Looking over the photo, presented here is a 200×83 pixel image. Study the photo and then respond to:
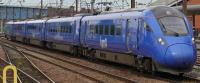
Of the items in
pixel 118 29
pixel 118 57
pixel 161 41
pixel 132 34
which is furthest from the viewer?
pixel 118 57

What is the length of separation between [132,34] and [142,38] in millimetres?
1087

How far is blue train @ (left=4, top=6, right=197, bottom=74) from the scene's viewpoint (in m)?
15.7

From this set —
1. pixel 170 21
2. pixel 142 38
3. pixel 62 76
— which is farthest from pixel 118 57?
pixel 170 21

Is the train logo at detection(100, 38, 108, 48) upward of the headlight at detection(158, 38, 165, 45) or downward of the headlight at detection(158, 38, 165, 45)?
downward

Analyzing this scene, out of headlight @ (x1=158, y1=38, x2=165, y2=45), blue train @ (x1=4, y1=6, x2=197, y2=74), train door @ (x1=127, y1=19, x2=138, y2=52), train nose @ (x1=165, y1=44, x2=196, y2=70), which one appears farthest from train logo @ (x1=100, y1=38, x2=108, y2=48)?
train nose @ (x1=165, y1=44, x2=196, y2=70)

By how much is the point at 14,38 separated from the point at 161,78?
44.3 metres

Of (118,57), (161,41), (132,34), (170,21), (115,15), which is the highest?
(115,15)

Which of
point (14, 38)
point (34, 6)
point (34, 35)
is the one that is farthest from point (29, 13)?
point (34, 35)

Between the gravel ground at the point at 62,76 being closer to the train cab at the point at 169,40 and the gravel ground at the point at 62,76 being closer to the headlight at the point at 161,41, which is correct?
the train cab at the point at 169,40

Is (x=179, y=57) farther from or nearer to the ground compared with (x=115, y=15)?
nearer to the ground

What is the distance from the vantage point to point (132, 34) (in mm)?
18125

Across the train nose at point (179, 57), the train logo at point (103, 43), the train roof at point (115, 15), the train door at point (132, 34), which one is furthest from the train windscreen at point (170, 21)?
the train logo at point (103, 43)

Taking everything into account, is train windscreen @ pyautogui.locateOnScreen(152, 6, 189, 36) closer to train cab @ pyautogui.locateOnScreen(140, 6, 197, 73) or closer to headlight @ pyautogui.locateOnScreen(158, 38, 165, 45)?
train cab @ pyautogui.locateOnScreen(140, 6, 197, 73)

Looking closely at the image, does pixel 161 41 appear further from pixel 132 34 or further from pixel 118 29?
pixel 118 29
